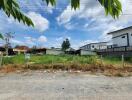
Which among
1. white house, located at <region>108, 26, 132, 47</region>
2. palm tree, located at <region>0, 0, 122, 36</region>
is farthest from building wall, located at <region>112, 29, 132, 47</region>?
palm tree, located at <region>0, 0, 122, 36</region>

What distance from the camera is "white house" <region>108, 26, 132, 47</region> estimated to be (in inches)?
1956

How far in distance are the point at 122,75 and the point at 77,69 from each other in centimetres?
449

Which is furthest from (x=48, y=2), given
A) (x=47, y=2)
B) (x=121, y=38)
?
(x=121, y=38)

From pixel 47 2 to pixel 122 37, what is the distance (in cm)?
5219

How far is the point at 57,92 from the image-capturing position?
37.8 ft

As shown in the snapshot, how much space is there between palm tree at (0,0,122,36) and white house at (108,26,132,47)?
157ft

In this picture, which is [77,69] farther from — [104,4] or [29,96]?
[104,4]

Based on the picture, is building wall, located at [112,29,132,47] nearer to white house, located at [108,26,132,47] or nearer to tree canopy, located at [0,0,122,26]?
white house, located at [108,26,132,47]

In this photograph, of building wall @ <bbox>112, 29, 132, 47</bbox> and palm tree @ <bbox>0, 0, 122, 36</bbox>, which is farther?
building wall @ <bbox>112, 29, 132, 47</bbox>

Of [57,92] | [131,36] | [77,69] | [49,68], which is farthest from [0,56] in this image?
[131,36]

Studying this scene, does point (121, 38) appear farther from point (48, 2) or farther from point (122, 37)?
point (48, 2)

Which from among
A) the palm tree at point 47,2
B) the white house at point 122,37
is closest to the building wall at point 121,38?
the white house at point 122,37

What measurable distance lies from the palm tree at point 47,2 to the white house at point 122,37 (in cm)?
A: 4774

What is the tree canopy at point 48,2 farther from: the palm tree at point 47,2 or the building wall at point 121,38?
the building wall at point 121,38
